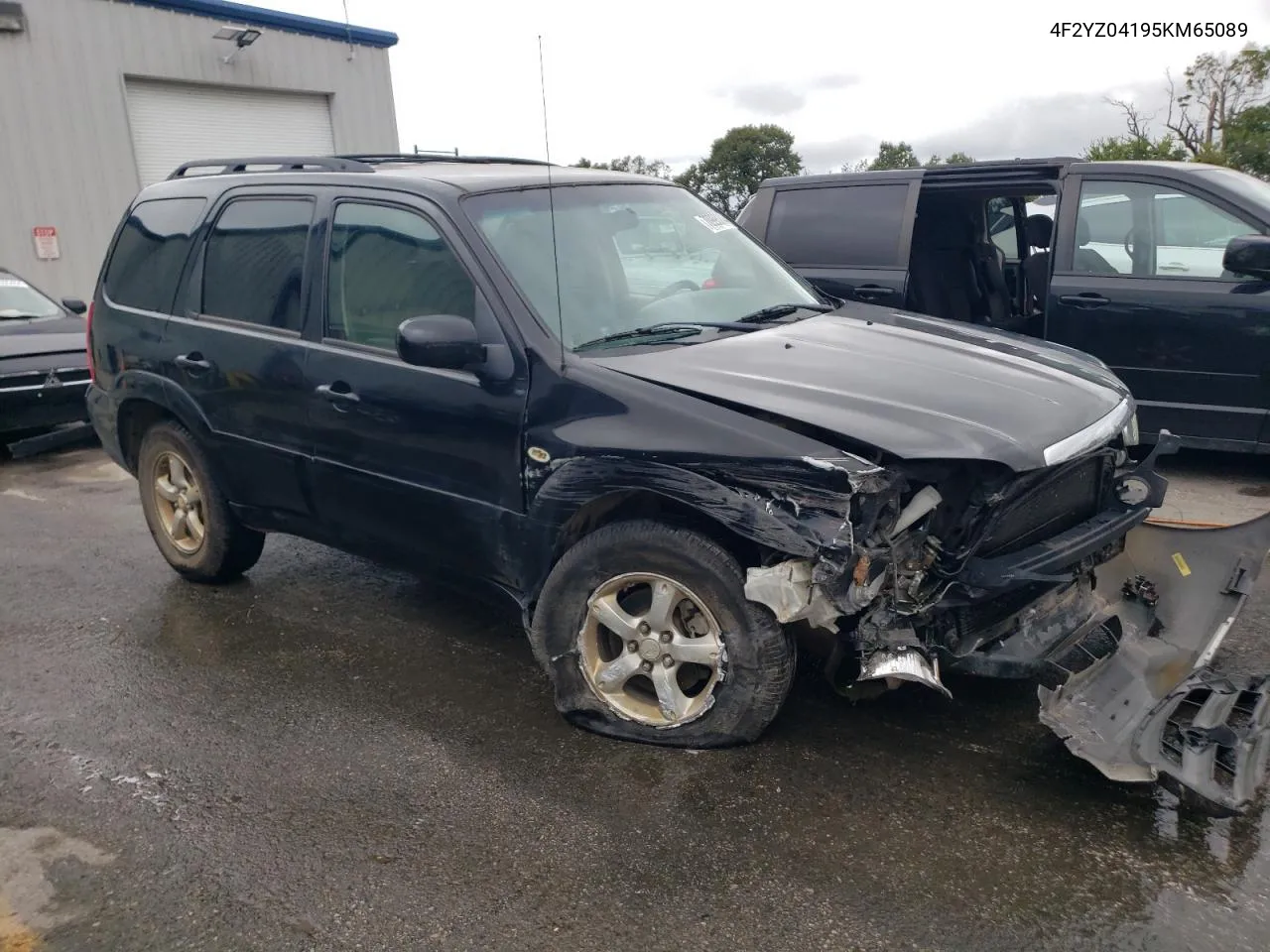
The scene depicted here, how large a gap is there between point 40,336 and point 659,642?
24.2 ft

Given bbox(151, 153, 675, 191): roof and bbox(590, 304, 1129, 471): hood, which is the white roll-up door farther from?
bbox(590, 304, 1129, 471): hood

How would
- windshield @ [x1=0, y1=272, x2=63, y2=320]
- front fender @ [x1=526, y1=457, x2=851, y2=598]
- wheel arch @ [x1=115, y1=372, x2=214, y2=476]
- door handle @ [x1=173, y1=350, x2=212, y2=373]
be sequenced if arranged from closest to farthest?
1. front fender @ [x1=526, y1=457, x2=851, y2=598]
2. door handle @ [x1=173, y1=350, x2=212, y2=373]
3. wheel arch @ [x1=115, y1=372, x2=214, y2=476]
4. windshield @ [x1=0, y1=272, x2=63, y2=320]

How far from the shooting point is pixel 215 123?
15750 mm

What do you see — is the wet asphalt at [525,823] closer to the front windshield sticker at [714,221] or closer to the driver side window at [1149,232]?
the front windshield sticker at [714,221]

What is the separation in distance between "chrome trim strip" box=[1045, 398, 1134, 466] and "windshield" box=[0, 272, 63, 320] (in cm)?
887

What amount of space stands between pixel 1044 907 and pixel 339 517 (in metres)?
2.87

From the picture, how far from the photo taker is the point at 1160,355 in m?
5.89

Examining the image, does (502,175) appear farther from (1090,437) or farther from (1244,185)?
(1244,185)

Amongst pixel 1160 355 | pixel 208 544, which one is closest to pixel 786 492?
pixel 208 544

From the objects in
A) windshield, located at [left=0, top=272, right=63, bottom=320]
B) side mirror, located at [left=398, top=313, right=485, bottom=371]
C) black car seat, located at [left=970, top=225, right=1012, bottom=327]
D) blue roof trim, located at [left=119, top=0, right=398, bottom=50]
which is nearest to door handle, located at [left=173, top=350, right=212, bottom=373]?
side mirror, located at [left=398, top=313, right=485, bottom=371]

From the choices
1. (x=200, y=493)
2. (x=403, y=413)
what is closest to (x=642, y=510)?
(x=403, y=413)

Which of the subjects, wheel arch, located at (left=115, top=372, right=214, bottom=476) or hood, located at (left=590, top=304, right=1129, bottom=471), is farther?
wheel arch, located at (left=115, top=372, right=214, bottom=476)

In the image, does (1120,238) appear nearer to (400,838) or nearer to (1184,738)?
(1184,738)

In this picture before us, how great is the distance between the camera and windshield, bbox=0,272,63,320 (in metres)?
8.89
